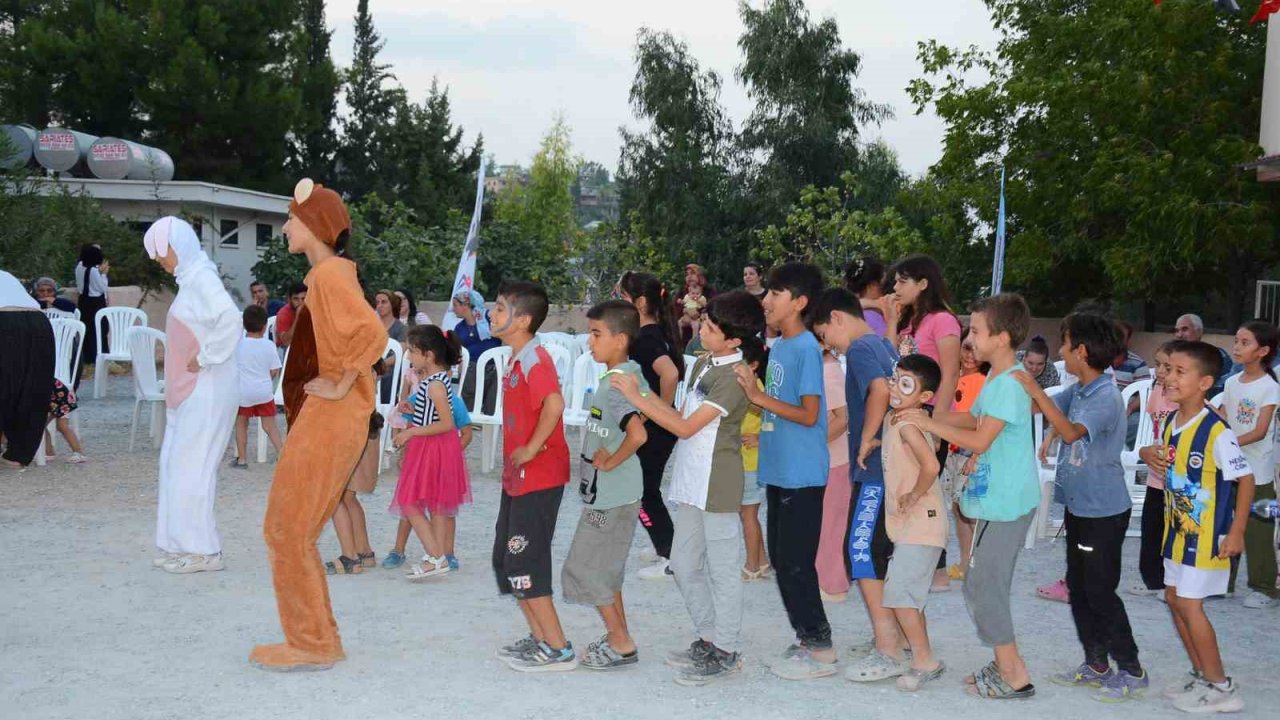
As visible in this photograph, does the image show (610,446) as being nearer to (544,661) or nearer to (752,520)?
(544,661)

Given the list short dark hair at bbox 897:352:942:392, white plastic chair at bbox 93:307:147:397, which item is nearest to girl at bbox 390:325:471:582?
short dark hair at bbox 897:352:942:392

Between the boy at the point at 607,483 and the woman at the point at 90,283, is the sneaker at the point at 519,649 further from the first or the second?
the woman at the point at 90,283

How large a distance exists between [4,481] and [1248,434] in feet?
26.1

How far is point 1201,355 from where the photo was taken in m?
4.82

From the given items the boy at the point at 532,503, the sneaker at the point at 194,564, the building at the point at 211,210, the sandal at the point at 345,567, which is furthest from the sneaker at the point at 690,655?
the building at the point at 211,210

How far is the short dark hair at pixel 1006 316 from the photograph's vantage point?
4.80m

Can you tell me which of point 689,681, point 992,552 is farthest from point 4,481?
point 992,552

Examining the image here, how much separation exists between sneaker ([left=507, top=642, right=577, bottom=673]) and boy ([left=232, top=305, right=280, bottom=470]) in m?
5.28

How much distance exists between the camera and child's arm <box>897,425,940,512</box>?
4.73 metres

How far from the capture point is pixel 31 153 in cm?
2481

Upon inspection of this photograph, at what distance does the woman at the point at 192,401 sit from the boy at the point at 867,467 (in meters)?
3.13

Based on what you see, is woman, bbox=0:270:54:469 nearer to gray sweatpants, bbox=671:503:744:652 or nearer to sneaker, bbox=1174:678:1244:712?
gray sweatpants, bbox=671:503:744:652

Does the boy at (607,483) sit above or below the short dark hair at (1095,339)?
below

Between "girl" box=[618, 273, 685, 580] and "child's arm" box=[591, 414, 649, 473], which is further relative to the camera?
"girl" box=[618, 273, 685, 580]
